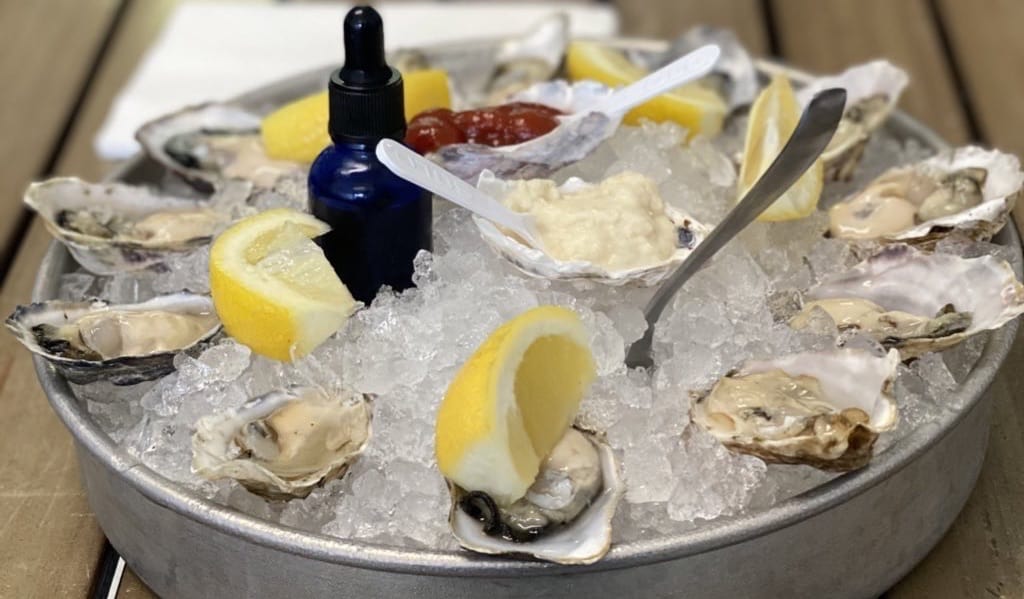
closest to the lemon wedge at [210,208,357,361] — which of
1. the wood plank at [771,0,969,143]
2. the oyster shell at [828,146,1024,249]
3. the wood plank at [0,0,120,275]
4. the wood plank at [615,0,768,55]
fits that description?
the oyster shell at [828,146,1024,249]

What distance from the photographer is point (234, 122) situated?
1521mm

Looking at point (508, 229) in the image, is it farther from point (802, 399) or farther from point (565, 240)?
point (802, 399)

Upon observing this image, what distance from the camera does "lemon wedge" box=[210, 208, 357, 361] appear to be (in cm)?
103

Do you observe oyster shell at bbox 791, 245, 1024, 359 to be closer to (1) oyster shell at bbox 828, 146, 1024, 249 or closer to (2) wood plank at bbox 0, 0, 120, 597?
(1) oyster shell at bbox 828, 146, 1024, 249

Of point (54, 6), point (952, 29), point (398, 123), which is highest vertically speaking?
point (398, 123)

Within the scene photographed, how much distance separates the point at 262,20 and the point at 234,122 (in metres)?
0.80

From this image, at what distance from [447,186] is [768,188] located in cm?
28

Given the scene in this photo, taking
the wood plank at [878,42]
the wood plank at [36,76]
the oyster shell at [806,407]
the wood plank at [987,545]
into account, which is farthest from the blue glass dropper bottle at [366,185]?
the wood plank at [878,42]

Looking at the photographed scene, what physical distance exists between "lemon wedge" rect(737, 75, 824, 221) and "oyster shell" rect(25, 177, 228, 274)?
59 centimetres

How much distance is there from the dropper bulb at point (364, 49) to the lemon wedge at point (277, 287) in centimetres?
15

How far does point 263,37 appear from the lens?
7.26ft

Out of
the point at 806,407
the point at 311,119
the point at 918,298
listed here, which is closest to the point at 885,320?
the point at 918,298

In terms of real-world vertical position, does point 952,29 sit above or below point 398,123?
below

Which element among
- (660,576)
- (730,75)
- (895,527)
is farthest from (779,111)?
(660,576)
